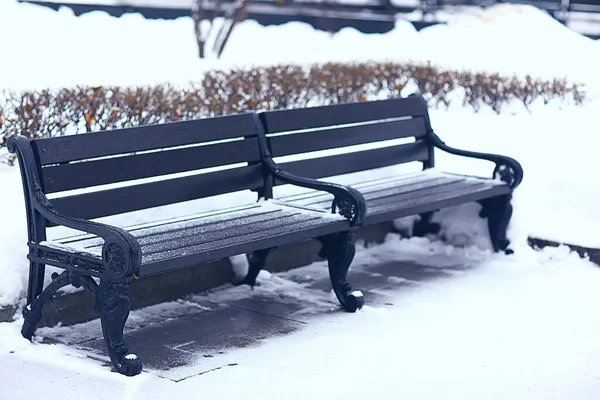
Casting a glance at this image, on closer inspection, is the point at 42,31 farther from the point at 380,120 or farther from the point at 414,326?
the point at 414,326

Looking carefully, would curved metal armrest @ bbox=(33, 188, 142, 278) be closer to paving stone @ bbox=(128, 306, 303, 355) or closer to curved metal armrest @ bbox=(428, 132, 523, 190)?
paving stone @ bbox=(128, 306, 303, 355)

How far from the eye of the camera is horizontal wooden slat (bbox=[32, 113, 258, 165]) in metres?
5.27

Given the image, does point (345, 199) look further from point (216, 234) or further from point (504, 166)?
point (504, 166)

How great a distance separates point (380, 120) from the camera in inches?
309

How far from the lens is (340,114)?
7105mm

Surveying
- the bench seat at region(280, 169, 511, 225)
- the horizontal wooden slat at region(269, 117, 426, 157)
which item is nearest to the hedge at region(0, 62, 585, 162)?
the horizontal wooden slat at region(269, 117, 426, 157)

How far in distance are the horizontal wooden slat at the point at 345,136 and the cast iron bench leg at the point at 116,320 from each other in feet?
6.37

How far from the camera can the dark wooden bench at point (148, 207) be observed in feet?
16.2

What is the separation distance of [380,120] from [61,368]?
369cm

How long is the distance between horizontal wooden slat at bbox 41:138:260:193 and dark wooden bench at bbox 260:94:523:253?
254 mm

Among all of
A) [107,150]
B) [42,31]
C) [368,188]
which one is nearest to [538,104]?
[368,188]

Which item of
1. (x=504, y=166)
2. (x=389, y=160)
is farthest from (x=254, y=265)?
(x=504, y=166)

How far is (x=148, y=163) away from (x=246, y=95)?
2716mm

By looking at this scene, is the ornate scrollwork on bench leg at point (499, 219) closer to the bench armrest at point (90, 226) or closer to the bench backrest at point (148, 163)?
the bench backrest at point (148, 163)
